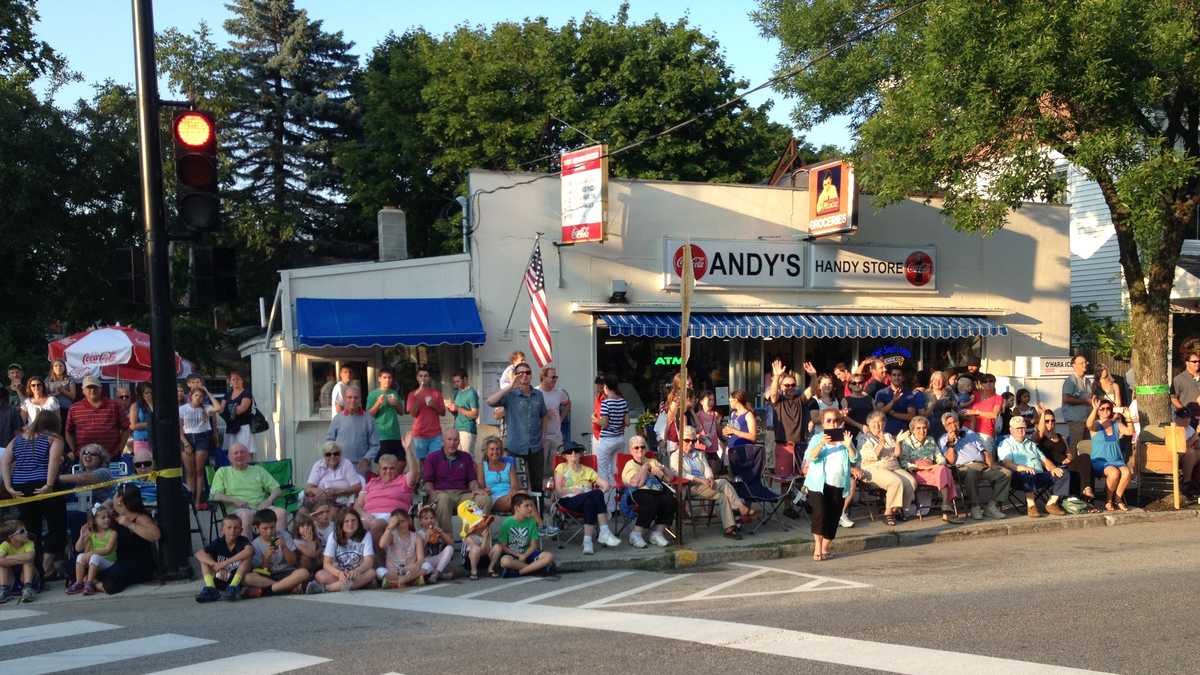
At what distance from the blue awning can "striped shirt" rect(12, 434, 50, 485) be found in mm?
4454

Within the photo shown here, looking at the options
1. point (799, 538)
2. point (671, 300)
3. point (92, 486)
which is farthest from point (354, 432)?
point (671, 300)

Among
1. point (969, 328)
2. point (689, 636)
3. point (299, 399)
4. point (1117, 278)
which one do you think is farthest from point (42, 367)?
point (1117, 278)

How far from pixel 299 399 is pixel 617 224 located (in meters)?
5.59

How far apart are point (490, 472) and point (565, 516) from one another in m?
1.14

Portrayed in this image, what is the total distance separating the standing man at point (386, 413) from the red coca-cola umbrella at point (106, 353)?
11.7 feet

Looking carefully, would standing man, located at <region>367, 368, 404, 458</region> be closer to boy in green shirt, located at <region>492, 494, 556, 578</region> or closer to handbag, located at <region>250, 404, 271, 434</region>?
handbag, located at <region>250, 404, 271, 434</region>

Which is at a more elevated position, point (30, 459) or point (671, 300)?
point (671, 300)

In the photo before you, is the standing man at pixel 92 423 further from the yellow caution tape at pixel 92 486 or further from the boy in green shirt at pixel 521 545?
the boy in green shirt at pixel 521 545

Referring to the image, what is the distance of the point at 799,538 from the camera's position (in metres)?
12.1

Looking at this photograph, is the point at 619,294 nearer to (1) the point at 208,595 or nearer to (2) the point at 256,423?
(2) the point at 256,423

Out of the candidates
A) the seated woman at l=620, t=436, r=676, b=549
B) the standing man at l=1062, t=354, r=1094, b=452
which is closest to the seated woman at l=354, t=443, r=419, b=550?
the seated woman at l=620, t=436, r=676, b=549

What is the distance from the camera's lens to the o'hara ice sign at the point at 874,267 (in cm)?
1864

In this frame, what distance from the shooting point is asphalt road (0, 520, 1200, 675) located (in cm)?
662

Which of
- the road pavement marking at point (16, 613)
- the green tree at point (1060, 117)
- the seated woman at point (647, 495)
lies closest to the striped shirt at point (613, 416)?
the seated woman at point (647, 495)
